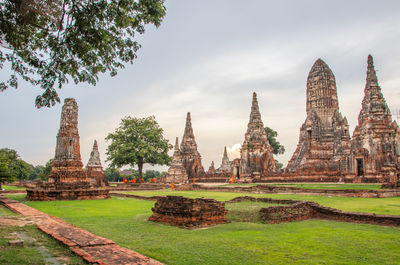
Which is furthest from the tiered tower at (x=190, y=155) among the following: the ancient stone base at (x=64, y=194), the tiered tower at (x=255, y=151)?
the ancient stone base at (x=64, y=194)

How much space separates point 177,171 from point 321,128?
16581 mm

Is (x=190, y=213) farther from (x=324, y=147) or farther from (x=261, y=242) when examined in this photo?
(x=324, y=147)

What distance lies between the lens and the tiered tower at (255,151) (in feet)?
109

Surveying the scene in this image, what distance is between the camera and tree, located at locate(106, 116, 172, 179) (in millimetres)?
38406

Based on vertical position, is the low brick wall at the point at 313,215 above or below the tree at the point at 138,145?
below

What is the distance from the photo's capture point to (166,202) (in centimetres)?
863

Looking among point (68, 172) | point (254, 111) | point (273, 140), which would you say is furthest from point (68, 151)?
point (273, 140)

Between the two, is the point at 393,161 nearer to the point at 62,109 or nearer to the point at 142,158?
the point at 62,109

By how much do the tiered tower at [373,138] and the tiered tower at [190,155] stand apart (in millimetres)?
20023

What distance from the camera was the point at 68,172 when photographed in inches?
697

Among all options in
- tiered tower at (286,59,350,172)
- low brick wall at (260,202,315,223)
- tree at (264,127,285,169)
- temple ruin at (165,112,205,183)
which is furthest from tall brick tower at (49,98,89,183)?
tree at (264,127,285,169)

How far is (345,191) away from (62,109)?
15.8 meters

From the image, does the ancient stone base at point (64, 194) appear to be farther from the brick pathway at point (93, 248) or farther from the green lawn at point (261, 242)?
the brick pathway at point (93, 248)

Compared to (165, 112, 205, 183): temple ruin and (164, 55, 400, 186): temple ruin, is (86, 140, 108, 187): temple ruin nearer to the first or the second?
(165, 112, 205, 183): temple ruin
